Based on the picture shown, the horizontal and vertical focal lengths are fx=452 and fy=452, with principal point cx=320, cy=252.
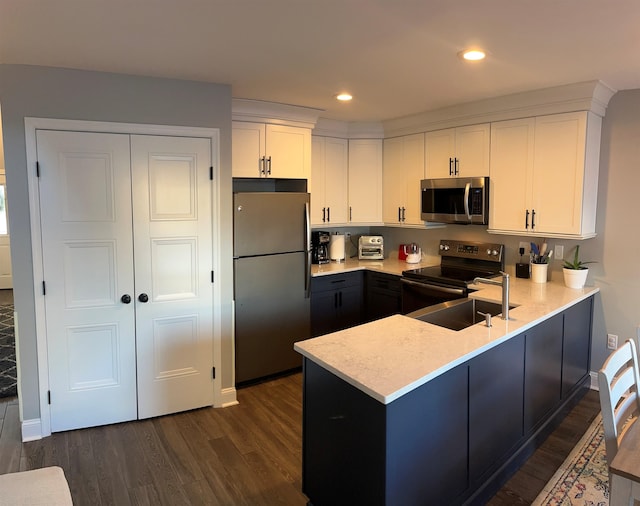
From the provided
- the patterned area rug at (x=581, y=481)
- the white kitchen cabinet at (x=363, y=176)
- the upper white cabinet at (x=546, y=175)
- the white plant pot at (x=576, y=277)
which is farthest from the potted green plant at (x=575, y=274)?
the white kitchen cabinet at (x=363, y=176)

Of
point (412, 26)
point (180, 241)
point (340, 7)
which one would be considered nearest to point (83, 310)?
point (180, 241)

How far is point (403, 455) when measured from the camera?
5.94 feet

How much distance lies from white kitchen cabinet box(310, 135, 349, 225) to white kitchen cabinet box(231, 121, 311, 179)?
1.31ft

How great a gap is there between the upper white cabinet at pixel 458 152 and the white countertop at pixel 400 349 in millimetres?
1516

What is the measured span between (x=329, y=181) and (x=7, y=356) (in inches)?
144

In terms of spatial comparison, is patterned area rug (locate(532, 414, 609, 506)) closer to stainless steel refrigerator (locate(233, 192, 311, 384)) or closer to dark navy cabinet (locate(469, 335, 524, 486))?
dark navy cabinet (locate(469, 335, 524, 486))

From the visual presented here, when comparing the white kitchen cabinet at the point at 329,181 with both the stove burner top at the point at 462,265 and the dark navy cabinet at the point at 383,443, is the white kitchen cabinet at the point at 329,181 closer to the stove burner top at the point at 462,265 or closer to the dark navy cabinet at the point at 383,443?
the stove burner top at the point at 462,265

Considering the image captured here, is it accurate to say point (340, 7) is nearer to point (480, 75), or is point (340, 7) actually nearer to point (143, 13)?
point (143, 13)

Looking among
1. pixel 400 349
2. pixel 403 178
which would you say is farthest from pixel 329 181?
pixel 400 349

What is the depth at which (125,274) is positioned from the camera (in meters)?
3.10

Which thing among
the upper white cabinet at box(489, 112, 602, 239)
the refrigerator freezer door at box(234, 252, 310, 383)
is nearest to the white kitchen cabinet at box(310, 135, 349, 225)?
the refrigerator freezer door at box(234, 252, 310, 383)

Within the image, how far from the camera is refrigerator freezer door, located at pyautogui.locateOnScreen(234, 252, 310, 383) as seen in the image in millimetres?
3691

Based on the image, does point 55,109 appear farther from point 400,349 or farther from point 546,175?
point 546,175

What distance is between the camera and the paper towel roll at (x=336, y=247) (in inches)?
191
